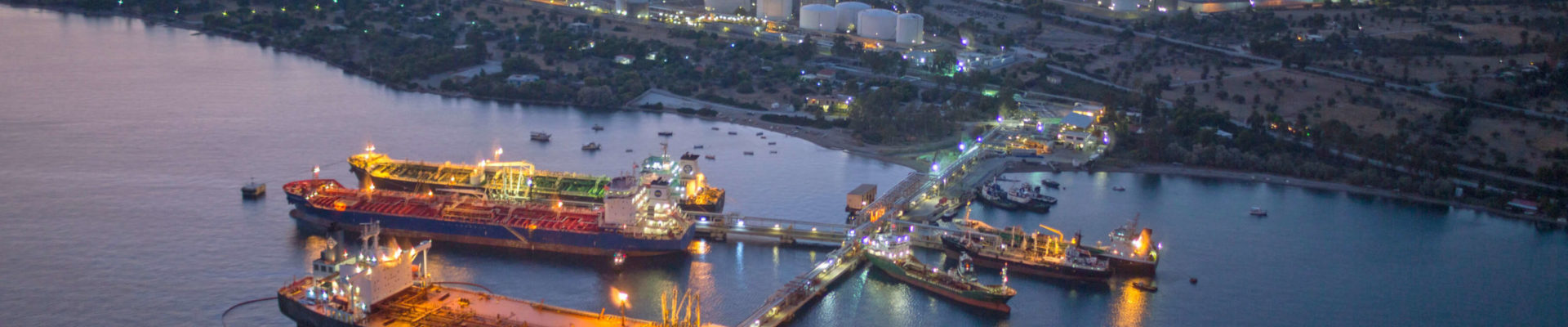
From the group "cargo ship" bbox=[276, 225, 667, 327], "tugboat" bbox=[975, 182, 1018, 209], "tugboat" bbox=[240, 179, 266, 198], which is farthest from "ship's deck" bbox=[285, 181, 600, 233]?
"tugboat" bbox=[975, 182, 1018, 209]

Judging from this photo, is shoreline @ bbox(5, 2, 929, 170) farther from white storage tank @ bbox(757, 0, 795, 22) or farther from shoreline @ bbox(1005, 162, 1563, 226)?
white storage tank @ bbox(757, 0, 795, 22)

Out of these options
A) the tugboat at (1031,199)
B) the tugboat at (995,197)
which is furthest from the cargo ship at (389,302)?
the tugboat at (1031,199)

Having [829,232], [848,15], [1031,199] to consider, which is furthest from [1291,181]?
[848,15]

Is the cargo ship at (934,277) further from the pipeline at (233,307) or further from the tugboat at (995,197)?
the pipeline at (233,307)

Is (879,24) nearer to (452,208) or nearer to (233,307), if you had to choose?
(452,208)

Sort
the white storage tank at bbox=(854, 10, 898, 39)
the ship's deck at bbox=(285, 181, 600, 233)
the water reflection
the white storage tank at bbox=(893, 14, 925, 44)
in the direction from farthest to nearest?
the white storage tank at bbox=(854, 10, 898, 39)
the white storage tank at bbox=(893, 14, 925, 44)
the ship's deck at bbox=(285, 181, 600, 233)
the water reflection
